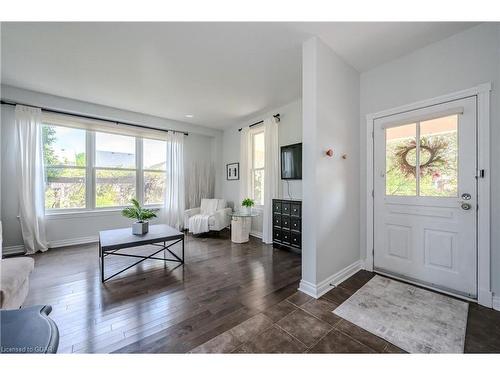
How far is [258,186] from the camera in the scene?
4.52 metres

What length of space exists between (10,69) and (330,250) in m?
4.63

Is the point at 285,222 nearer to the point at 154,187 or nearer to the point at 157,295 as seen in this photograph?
the point at 157,295

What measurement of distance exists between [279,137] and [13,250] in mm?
4941

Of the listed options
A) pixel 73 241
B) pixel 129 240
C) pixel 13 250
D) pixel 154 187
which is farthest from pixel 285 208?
pixel 13 250

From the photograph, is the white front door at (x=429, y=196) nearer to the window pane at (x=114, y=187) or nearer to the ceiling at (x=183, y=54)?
the ceiling at (x=183, y=54)

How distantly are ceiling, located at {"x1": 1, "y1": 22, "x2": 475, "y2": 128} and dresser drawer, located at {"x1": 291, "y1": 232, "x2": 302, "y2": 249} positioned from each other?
7.72 feet

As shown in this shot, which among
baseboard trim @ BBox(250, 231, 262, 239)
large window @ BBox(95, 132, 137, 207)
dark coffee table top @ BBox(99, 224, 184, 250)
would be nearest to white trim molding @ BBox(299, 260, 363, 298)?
dark coffee table top @ BBox(99, 224, 184, 250)

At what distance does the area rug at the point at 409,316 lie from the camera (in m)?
1.42

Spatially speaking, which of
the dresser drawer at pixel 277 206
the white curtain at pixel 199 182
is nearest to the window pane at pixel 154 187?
the white curtain at pixel 199 182

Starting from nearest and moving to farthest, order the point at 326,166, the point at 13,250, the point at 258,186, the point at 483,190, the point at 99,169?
the point at 483,190 → the point at 326,166 → the point at 13,250 → the point at 99,169 → the point at 258,186

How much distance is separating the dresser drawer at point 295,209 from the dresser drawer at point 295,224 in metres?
0.07

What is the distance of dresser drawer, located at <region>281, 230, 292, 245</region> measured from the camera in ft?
11.0

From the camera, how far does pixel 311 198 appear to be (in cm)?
205
